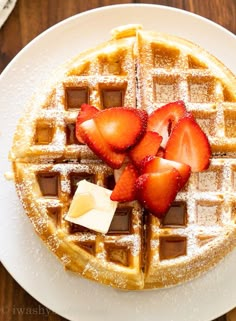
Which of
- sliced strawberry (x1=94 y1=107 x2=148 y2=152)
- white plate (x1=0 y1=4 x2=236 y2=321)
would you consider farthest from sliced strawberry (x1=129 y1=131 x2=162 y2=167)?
white plate (x1=0 y1=4 x2=236 y2=321)

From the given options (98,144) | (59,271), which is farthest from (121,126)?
(59,271)

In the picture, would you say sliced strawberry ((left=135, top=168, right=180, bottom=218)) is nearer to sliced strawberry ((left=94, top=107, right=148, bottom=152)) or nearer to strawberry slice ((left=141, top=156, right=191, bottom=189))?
strawberry slice ((left=141, top=156, right=191, bottom=189))

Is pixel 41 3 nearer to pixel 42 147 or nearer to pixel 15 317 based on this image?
pixel 42 147

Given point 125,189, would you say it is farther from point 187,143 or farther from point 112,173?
point 187,143

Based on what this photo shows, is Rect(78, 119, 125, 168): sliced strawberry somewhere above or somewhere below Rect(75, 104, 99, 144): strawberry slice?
below

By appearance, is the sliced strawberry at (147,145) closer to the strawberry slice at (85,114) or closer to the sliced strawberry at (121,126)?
the sliced strawberry at (121,126)

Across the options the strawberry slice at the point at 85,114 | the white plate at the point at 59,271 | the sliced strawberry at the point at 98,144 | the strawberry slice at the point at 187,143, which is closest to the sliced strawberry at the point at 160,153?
the strawberry slice at the point at 187,143

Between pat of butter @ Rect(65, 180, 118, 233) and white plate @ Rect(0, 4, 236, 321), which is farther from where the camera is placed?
white plate @ Rect(0, 4, 236, 321)
